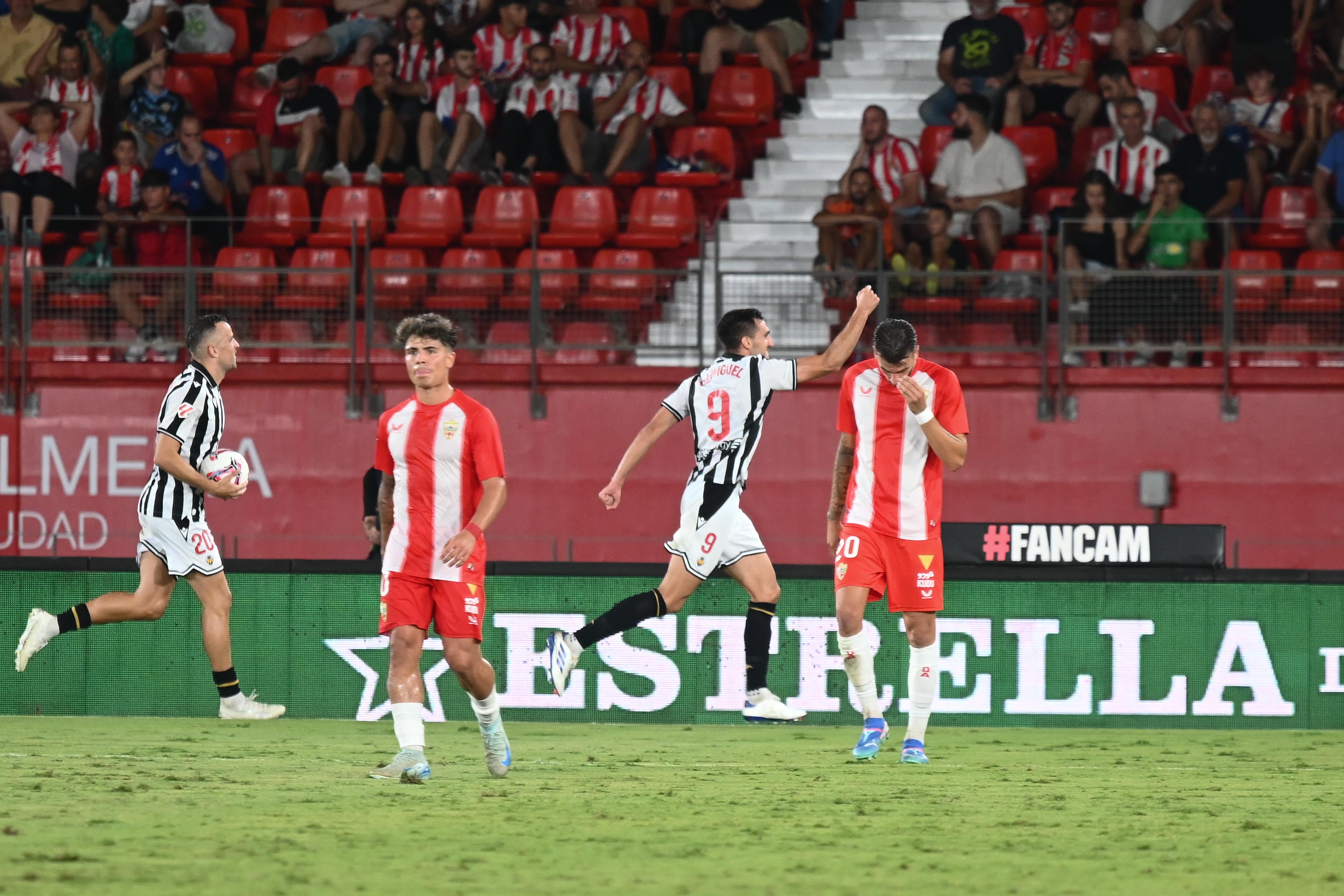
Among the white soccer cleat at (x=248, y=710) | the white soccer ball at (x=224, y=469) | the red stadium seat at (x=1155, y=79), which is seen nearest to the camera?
the white soccer ball at (x=224, y=469)

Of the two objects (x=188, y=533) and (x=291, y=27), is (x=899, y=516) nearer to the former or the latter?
(x=188, y=533)

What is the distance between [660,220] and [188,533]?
289 inches

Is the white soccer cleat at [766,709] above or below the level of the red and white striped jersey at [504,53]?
below

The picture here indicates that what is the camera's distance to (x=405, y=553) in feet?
25.9

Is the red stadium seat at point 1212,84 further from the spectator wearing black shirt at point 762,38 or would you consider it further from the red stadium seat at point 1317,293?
the spectator wearing black shirt at point 762,38

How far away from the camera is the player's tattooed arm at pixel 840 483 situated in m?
9.17

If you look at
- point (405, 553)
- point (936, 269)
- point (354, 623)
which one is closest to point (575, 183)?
point (936, 269)

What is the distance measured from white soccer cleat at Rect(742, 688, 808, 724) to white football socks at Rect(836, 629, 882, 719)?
0.80 meters

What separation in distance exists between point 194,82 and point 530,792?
13.1m

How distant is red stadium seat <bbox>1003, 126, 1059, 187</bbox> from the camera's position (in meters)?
17.1

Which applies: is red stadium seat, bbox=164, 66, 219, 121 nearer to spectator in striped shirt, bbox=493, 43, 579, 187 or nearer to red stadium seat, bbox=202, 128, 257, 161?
red stadium seat, bbox=202, 128, 257, 161

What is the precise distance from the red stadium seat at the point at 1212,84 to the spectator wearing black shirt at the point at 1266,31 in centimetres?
10

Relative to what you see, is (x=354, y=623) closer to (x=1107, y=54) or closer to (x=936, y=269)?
(x=936, y=269)

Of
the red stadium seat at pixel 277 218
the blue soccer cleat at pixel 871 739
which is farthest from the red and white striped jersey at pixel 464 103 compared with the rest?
the blue soccer cleat at pixel 871 739
